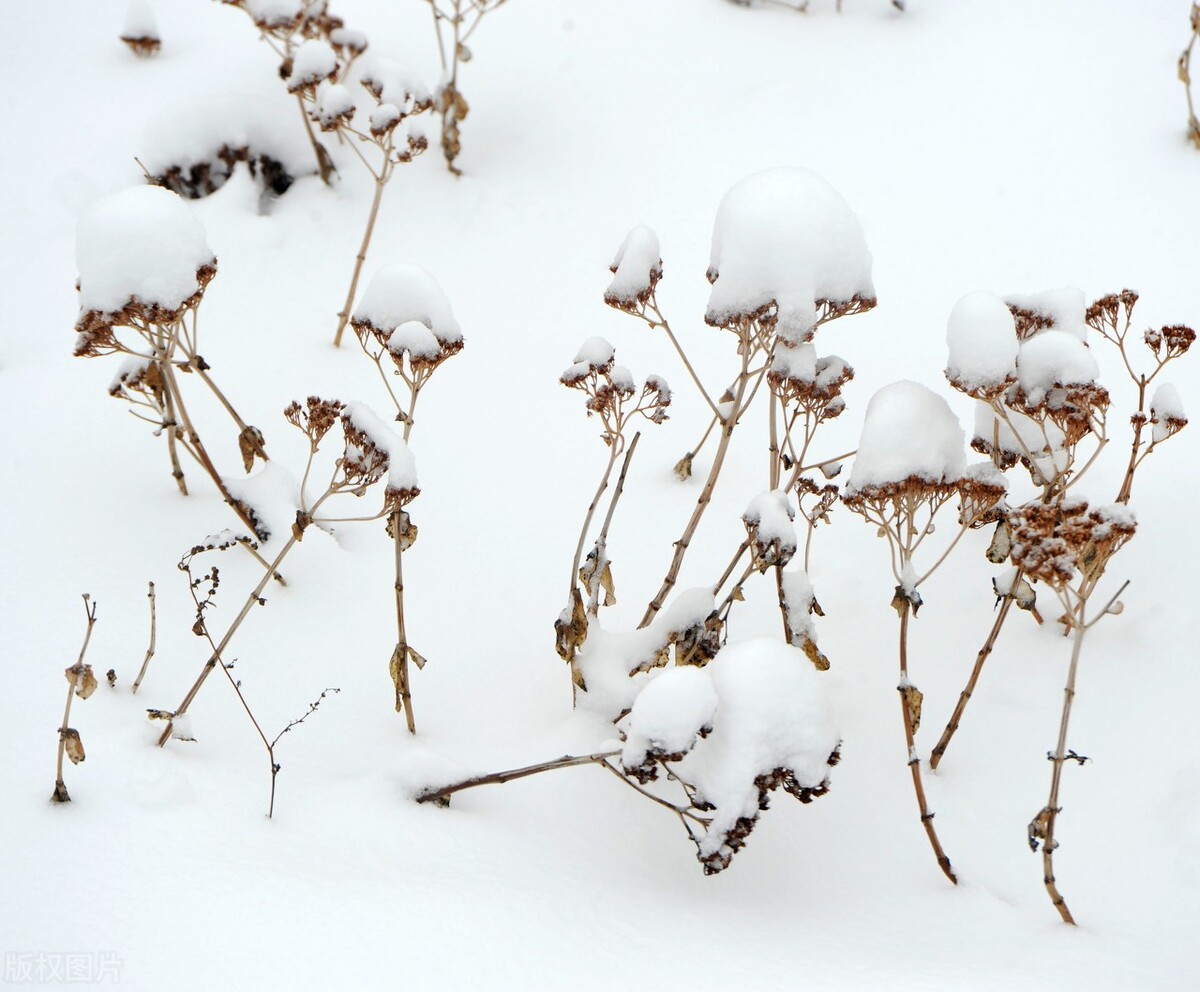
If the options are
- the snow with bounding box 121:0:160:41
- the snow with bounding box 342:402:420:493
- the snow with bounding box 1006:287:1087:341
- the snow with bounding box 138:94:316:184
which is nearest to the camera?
the snow with bounding box 342:402:420:493

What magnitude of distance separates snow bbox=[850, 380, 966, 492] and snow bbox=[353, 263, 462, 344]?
3.30 ft

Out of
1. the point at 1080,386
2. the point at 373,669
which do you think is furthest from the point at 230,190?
the point at 1080,386

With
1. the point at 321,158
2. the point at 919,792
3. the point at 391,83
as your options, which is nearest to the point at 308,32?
the point at 321,158

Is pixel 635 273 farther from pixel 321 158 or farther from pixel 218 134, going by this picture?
pixel 218 134

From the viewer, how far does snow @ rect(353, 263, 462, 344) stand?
263cm

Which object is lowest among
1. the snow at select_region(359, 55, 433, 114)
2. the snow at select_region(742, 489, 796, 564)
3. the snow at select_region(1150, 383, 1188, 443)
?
the snow at select_region(742, 489, 796, 564)

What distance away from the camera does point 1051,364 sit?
2.57 m

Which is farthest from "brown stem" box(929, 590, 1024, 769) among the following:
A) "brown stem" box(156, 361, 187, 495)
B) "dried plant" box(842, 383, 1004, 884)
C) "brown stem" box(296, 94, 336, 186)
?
"brown stem" box(296, 94, 336, 186)

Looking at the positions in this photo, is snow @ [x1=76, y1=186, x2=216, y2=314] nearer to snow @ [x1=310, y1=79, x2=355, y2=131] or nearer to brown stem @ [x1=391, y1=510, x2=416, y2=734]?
brown stem @ [x1=391, y1=510, x2=416, y2=734]

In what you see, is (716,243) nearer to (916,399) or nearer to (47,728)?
(916,399)

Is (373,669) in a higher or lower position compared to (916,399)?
lower

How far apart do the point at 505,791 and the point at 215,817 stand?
65 cm

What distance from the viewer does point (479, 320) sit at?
455 centimetres

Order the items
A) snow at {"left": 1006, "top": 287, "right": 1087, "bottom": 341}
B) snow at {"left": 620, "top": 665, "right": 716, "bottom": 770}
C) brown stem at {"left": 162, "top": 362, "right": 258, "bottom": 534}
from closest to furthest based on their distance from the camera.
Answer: snow at {"left": 620, "top": 665, "right": 716, "bottom": 770} → snow at {"left": 1006, "top": 287, "right": 1087, "bottom": 341} → brown stem at {"left": 162, "top": 362, "right": 258, "bottom": 534}
